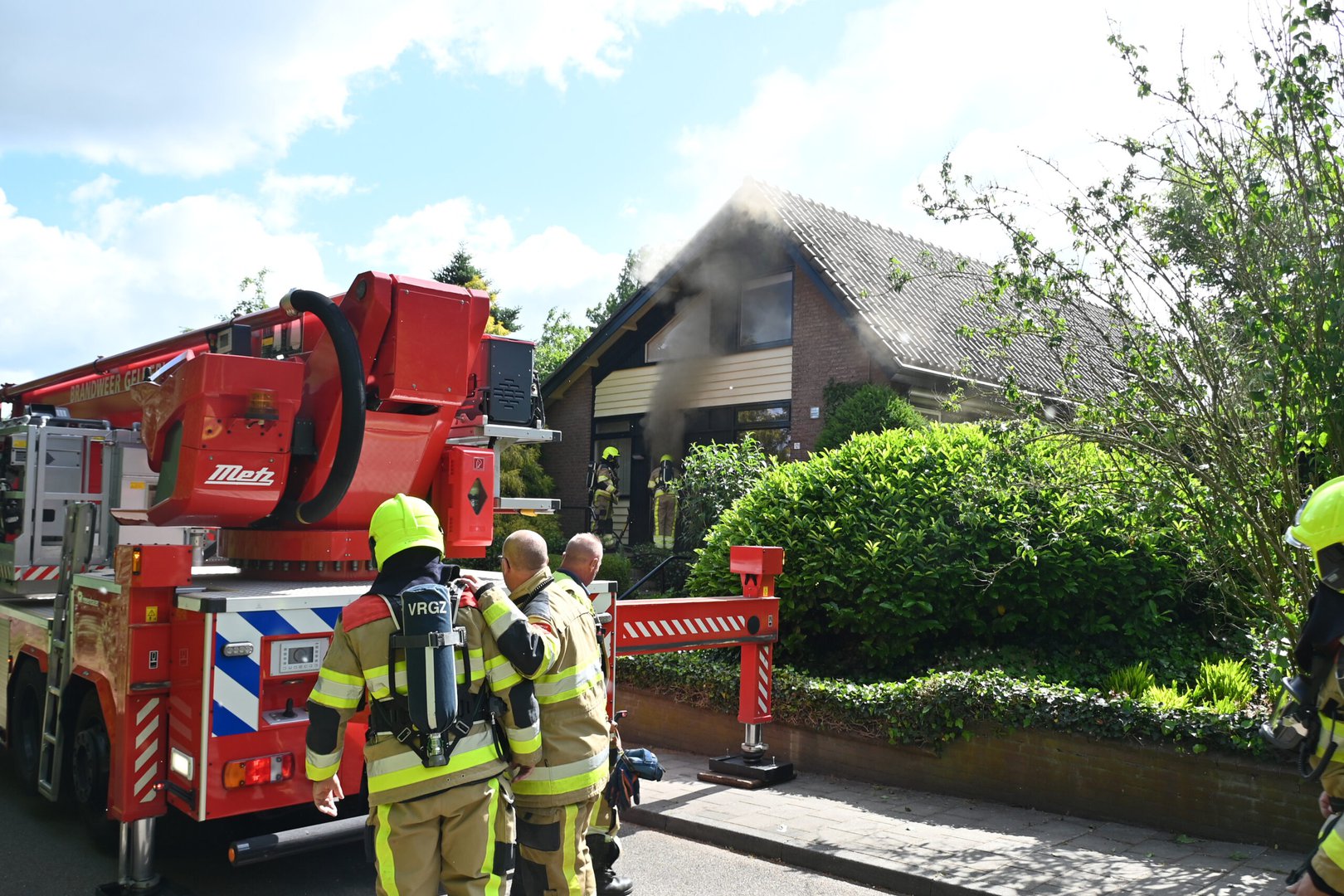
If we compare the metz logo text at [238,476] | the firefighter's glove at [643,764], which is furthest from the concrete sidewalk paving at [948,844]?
the metz logo text at [238,476]

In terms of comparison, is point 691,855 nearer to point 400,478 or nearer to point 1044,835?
point 1044,835

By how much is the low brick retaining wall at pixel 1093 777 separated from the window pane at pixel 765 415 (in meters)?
9.19

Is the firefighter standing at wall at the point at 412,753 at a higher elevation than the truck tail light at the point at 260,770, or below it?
higher

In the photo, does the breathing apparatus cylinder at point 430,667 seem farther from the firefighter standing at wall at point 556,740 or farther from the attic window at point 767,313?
the attic window at point 767,313

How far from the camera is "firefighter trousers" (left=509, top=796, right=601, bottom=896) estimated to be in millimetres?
4109

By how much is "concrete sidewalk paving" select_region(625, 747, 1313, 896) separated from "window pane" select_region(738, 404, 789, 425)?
9.94m

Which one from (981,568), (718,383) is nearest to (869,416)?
(718,383)

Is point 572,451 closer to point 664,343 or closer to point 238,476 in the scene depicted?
point 664,343

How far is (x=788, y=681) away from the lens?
26.8ft

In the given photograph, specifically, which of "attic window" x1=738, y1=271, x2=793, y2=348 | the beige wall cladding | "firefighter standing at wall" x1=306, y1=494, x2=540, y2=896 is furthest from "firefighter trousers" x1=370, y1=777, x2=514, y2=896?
"attic window" x1=738, y1=271, x2=793, y2=348

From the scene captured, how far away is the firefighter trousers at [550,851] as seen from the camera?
162 inches

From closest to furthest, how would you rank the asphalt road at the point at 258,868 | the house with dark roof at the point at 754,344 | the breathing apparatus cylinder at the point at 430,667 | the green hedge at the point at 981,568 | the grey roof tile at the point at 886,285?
the breathing apparatus cylinder at the point at 430,667 → the asphalt road at the point at 258,868 → the green hedge at the point at 981,568 → the grey roof tile at the point at 886,285 → the house with dark roof at the point at 754,344

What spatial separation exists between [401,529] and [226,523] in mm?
2478

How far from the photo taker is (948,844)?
243 inches
